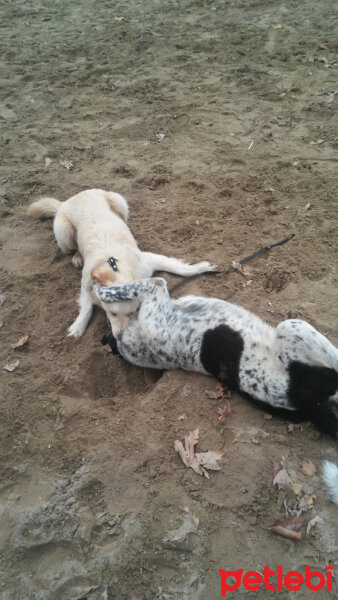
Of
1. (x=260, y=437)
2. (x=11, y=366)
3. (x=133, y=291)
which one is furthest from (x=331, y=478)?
(x=11, y=366)

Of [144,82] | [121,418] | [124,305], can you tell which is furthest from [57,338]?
[144,82]

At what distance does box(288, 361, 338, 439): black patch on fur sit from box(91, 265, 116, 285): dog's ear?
193 centimetres

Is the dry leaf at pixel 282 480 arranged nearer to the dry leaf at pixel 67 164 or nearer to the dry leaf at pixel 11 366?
the dry leaf at pixel 11 366

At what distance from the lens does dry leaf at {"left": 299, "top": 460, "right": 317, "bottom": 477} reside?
2.95 m

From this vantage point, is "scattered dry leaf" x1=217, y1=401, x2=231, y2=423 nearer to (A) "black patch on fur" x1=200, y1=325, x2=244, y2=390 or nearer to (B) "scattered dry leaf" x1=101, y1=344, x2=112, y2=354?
(A) "black patch on fur" x1=200, y1=325, x2=244, y2=390

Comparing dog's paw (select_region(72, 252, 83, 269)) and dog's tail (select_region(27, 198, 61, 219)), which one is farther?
dog's tail (select_region(27, 198, 61, 219))

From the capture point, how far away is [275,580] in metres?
2.49

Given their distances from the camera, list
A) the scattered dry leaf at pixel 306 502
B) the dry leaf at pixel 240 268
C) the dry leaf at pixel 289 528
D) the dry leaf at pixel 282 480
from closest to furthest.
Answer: the dry leaf at pixel 289 528
the scattered dry leaf at pixel 306 502
the dry leaf at pixel 282 480
the dry leaf at pixel 240 268

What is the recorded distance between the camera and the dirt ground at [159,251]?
8.84 feet

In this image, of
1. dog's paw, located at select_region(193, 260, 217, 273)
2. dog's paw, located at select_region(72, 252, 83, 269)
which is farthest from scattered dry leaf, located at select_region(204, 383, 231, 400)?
dog's paw, located at select_region(72, 252, 83, 269)

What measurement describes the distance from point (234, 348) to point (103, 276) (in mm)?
1516

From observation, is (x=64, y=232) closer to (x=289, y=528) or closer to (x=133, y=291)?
(x=133, y=291)

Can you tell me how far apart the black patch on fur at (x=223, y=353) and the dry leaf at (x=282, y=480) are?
716mm

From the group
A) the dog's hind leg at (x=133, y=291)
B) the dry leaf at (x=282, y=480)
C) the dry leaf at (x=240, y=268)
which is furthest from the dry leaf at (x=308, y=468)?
the dry leaf at (x=240, y=268)
